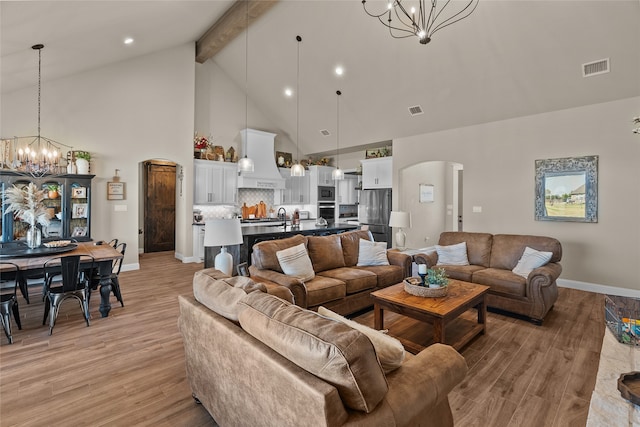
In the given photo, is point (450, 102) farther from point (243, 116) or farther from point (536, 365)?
point (243, 116)

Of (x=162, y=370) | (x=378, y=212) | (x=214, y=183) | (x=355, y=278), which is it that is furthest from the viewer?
(x=378, y=212)

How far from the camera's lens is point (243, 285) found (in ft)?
6.12

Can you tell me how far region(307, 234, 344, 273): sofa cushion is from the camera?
13.0 ft

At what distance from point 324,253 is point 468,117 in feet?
13.5

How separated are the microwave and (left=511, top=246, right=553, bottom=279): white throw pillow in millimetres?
5833

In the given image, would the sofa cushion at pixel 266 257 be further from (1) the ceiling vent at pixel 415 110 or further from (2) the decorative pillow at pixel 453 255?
(1) the ceiling vent at pixel 415 110

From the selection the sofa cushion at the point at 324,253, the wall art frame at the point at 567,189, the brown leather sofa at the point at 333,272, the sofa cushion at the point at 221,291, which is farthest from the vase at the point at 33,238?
the wall art frame at the point at 567,189

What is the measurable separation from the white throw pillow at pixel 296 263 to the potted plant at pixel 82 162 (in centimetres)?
422

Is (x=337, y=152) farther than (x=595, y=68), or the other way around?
(x=337, y=152)

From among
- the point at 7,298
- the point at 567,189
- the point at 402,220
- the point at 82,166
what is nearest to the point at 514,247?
the point at 402,220

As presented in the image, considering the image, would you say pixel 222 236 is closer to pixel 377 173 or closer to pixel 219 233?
pixel 219 233

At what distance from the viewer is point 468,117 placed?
5855mm

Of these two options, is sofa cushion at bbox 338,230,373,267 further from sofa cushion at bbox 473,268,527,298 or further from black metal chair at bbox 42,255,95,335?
black metal chair at bbox 42,255,95,335

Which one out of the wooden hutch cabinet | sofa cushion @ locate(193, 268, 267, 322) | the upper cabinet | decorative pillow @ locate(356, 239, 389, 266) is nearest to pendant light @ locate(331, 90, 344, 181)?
the upper cabinet
